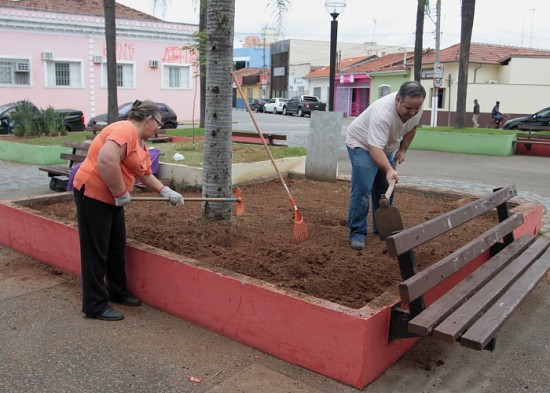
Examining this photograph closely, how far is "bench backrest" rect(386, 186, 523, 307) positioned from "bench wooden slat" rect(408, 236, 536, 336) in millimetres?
120

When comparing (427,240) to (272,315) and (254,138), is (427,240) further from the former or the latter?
(254,138)

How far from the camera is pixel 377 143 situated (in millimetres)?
4449

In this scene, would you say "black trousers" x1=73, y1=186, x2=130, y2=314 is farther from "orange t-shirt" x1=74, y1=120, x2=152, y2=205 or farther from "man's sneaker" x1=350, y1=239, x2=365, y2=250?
"man's sneaker" x1=350, y1=239, x2=365, y2=250

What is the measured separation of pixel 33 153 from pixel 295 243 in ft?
29.9

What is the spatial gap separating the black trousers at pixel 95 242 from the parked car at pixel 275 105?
4356 cm

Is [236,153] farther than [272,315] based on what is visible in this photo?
Yes

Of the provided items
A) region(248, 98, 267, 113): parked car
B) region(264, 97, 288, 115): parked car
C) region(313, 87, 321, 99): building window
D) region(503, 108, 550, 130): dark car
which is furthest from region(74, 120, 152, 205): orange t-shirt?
region(313, 87, 321, 99): building window

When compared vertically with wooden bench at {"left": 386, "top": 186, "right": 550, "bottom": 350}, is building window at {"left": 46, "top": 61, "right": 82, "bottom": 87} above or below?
above

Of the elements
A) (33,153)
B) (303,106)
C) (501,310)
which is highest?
(303,106)

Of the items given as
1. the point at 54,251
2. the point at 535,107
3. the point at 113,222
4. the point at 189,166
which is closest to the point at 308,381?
the point at 113,222

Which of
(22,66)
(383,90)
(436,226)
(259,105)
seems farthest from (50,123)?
(259,105)

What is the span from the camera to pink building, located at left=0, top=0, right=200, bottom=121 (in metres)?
26.1

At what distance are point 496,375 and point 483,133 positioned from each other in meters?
13.3

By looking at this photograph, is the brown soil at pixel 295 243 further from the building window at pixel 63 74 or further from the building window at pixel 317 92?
the building window at pixel 317 92
